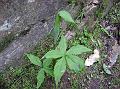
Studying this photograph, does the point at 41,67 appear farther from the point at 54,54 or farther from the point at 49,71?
the point at 54,54

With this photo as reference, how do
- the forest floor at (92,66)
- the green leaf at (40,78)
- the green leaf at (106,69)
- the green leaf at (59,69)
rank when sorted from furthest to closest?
the green leaf at (106,69) → the forest floor at (92,66) → the green leaf at (40,78) → the green leaf at (59,69)

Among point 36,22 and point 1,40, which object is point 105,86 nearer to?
point 36,22

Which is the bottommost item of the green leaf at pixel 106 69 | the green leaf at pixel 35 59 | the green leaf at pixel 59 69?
the green leaf at pixel 106 69

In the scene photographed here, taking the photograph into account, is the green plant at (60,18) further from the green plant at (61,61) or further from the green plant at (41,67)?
the green plant at (41,67)

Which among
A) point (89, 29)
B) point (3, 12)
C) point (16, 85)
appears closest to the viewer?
point (16, 85)

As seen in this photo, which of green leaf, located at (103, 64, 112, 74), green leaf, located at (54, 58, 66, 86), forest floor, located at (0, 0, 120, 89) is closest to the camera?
green leaf, located at (54, 58, 66, 86)

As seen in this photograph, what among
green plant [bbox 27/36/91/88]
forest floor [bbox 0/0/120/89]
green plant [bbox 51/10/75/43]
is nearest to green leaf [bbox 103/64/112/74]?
forest floor [bbox 0/0/120/89]

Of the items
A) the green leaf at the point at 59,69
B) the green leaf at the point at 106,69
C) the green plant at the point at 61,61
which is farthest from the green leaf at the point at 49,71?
the green leaf at the point at 106,69

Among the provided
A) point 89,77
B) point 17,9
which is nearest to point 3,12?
point 17,9

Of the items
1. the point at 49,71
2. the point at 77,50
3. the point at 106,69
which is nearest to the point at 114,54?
the point at 106,69

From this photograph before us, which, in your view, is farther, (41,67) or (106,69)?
(106,69)

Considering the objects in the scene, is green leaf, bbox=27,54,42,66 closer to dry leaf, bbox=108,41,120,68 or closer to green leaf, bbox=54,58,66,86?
green leaf, bbox=54,58,66,86
